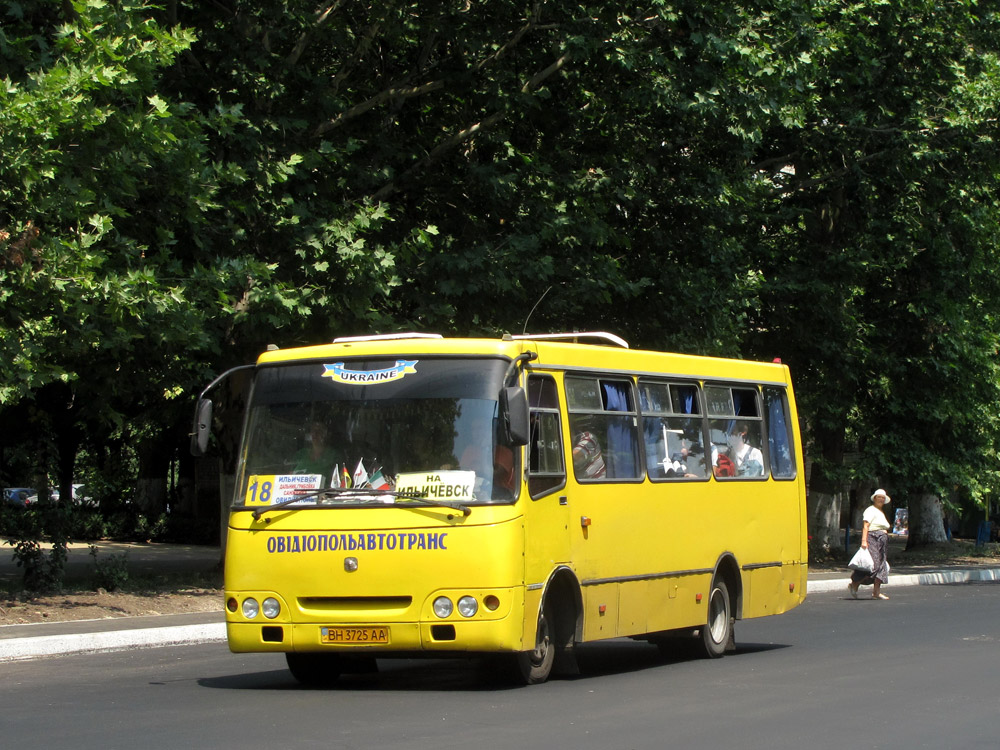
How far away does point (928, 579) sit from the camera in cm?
3016

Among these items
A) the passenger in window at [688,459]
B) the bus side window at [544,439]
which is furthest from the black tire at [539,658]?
the passenger in window at [688,459]

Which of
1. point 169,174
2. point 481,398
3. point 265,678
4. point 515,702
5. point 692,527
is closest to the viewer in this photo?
point 515,702

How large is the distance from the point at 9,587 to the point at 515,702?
11.8 metres

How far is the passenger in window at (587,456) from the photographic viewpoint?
12.4 meters

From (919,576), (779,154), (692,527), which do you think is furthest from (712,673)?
(779,154)

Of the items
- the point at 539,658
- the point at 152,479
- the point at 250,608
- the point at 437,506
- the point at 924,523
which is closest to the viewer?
the point at 437,506

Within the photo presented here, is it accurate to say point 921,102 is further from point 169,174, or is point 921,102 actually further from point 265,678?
point 265,678

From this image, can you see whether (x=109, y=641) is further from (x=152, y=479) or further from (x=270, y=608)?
(x=152, y=479)

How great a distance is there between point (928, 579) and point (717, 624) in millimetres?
16634

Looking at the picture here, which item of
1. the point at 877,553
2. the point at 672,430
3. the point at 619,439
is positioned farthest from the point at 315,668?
the point at 877,553

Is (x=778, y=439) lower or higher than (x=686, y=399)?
lower

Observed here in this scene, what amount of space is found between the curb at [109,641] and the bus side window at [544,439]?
6.08 meters

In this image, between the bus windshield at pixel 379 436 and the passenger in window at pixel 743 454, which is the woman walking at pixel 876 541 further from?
the bus windshield at pixel 379 436

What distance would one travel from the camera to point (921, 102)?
96.3 ft
